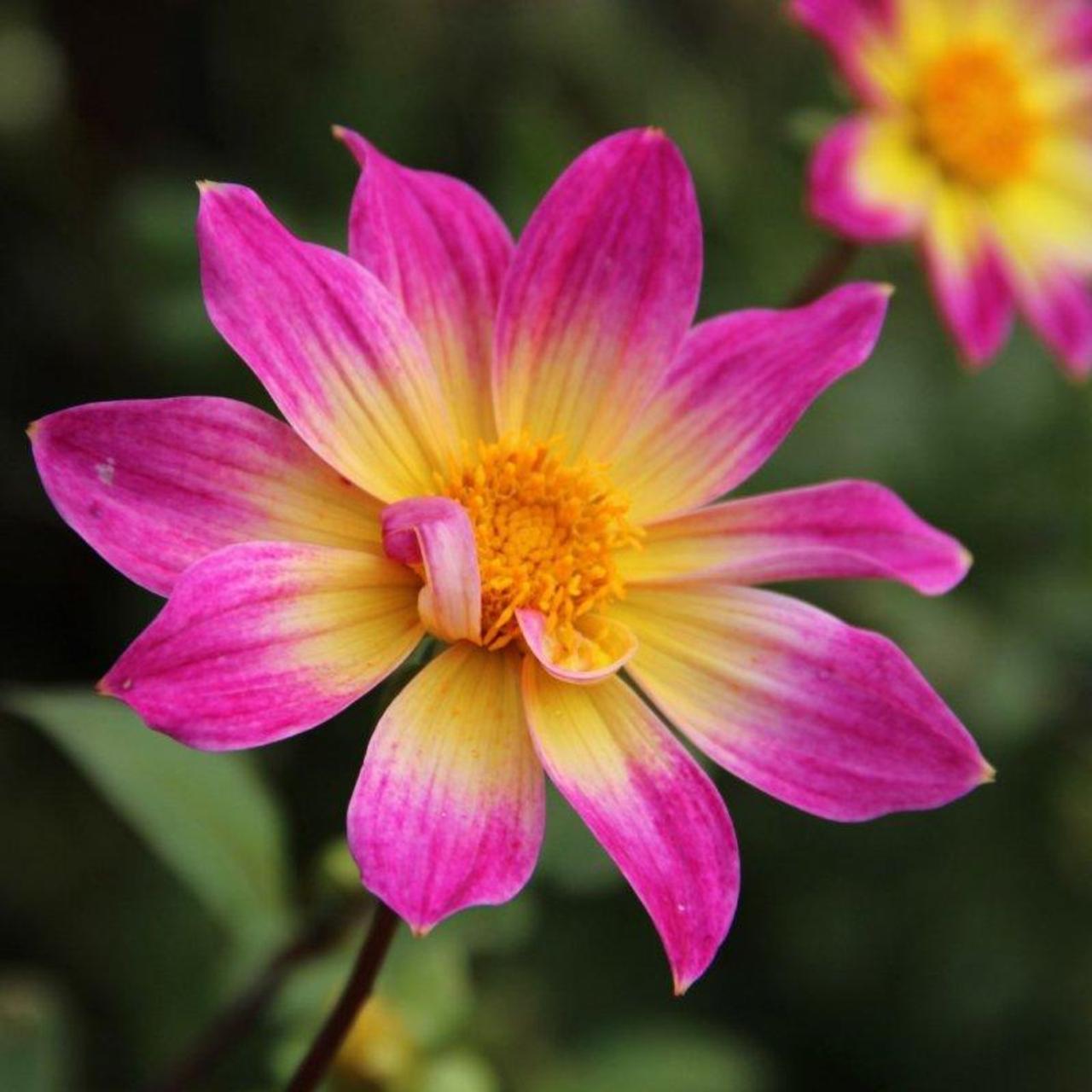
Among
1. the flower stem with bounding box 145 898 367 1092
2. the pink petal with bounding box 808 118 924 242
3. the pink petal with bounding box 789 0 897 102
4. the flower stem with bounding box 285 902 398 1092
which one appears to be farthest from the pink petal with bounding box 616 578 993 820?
Answer: the pink petal with bounding box 789 0 897 102

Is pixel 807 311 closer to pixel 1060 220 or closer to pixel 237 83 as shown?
pixel 1060 220

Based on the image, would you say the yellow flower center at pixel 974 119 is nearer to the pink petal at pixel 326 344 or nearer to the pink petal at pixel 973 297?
the pink petal at pixel 973 297

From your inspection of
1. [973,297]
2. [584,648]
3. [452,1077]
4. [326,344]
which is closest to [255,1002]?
[452,1077]

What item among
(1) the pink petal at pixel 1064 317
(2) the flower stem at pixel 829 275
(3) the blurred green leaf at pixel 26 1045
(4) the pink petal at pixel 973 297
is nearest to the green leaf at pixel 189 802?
(3) the blurred green leaf at pixel 26 1045

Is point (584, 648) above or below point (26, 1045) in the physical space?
above

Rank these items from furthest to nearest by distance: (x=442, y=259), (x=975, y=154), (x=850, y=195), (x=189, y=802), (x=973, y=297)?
(x=975, y=154)
(x=973, y=297)
(x=850, y=195)
(x=189, y=802)
(x=442, y=259)

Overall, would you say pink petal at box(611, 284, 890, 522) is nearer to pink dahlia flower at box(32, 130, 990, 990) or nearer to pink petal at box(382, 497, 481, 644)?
pink dahlia flower at box(32, 130, 990, 990)

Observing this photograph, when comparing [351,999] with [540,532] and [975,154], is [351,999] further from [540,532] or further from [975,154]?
[975,154]
